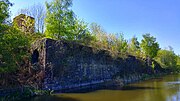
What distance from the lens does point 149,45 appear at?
5069 centimetres

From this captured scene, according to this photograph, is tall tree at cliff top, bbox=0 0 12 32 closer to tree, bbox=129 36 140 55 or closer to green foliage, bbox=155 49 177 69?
tree, bbox=129 36 140 55

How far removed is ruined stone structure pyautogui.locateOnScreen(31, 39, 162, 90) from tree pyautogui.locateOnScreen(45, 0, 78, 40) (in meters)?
2.53

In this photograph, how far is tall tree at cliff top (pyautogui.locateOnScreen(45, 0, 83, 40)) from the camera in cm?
2248

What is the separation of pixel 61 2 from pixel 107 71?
9.93m

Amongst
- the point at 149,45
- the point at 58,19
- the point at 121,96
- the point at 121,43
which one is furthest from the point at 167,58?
the point at 121,96

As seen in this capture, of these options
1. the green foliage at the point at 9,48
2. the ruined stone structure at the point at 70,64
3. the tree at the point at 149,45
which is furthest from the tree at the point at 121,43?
the green foliage at the point at 9,48

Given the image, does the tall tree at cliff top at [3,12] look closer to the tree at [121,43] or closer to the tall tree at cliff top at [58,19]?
the tall tree at cliff top at [58,19]

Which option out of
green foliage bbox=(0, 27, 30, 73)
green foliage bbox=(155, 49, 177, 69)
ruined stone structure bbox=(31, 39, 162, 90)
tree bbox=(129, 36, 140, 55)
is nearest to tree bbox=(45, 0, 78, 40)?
ruined stone structure bbox=(31, 39, 162, 90)

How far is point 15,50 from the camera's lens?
14055 millimetres

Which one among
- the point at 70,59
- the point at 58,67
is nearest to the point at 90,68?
the point at 70,59

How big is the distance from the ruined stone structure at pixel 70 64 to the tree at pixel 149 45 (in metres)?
23.7

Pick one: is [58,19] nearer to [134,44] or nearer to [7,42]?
[7,42]

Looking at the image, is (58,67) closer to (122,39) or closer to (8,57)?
(8,57)

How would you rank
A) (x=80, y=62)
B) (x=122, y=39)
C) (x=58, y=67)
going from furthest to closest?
(x=122, y=39), (x=80, y=62), (x=58, y=67)
